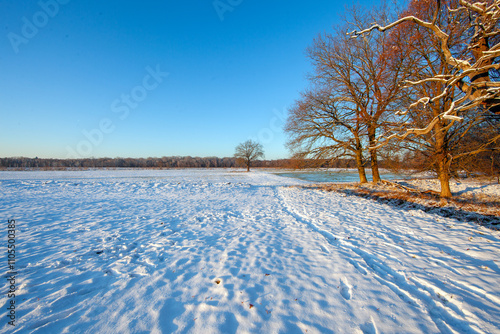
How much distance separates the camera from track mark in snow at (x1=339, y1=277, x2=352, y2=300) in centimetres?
272

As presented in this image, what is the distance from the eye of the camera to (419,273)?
318 cm

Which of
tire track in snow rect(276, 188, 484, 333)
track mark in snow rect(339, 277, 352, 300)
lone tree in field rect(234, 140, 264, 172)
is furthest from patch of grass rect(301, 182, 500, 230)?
lone tree in field rect(234, 140, 264, 172)

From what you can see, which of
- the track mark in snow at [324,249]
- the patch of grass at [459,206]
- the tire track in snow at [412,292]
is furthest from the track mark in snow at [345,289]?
the patch of grass at [459,206]

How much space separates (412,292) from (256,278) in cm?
231

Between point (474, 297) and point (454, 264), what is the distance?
105 centimetres

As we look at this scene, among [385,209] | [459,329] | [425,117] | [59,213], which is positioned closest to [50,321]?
[459,329]

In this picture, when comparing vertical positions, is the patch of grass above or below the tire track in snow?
above

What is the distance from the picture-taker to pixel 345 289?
2.87m

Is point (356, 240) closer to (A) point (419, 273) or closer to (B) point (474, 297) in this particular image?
(A) point (419, 273)

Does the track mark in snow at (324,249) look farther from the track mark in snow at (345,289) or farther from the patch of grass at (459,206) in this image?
the patch of grass at (459,206)

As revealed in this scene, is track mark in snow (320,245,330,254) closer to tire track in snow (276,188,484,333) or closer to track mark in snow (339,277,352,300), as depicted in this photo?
tire track in snow (276,188,484,333)

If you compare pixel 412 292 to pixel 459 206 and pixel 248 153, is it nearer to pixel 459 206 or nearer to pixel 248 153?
pixel 459 206

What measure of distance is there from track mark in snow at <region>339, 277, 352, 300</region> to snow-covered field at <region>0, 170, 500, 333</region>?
0.01m

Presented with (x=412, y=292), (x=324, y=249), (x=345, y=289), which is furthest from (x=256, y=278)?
(x=412, y=292)
